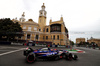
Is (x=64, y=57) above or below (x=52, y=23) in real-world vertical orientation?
below

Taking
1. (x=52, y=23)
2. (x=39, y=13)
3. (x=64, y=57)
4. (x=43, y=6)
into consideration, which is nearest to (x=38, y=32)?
(x=52, y=23)

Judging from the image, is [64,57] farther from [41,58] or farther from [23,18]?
[23,18]

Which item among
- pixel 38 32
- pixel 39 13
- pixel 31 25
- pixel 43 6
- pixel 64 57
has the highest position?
pixel 43 6

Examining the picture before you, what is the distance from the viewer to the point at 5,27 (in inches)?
1070

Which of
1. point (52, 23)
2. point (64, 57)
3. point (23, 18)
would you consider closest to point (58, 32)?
point (52, 23)

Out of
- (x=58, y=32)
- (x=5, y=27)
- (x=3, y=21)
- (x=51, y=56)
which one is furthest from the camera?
(x=58, y=32)

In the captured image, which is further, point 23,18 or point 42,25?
point 23,18

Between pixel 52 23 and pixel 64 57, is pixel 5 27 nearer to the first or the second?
pixel 52 23

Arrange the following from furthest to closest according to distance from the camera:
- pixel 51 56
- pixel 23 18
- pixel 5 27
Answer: pixel 23 18 → pixel 5 27 → pixel 51 56

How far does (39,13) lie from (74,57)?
1729 inches

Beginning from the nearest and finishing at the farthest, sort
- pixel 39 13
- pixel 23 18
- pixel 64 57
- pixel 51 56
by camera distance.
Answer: pixel 51 56 < pixel 64 57 < pixel 39 13 < pixel 23 18

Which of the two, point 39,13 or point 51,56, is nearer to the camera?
point 51,56

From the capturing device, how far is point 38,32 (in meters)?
38.6

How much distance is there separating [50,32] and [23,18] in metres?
38.0
